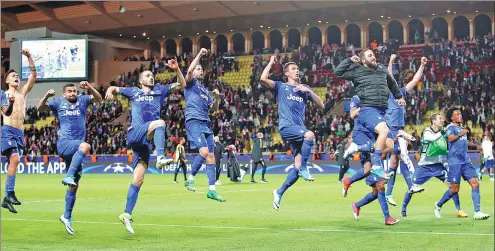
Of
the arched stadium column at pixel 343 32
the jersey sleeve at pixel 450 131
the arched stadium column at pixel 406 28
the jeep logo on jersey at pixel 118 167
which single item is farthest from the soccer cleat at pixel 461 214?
the arched stadium column at pixel 343 32

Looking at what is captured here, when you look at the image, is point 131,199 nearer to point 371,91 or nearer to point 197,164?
point 197,164

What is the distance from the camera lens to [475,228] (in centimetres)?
1336

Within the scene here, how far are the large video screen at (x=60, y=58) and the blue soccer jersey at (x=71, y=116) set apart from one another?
44.4m

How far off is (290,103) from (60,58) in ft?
151

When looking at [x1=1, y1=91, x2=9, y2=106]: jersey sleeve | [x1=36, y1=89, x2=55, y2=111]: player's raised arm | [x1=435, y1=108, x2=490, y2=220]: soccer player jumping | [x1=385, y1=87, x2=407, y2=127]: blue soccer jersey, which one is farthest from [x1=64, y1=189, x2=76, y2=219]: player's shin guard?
[x1=385, y1=87, x2=407, y2=127]: blue soccer jersey

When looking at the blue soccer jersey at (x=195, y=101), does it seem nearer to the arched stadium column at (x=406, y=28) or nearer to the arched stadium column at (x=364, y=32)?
the arched stadium column at (x=406, y=28)

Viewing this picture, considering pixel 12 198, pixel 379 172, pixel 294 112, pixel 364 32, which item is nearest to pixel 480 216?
pixel 379 172

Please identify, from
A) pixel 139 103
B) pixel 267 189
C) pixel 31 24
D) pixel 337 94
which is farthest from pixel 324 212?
pixel 31 24

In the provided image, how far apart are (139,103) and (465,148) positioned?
22.0 feet

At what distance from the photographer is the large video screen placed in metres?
56.7

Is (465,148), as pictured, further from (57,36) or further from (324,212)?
(57,36)

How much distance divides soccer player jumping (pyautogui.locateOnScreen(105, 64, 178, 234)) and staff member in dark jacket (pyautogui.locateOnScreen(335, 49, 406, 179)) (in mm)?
3094

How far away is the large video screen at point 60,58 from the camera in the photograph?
5666 centimetres

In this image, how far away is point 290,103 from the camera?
14.4 meters
